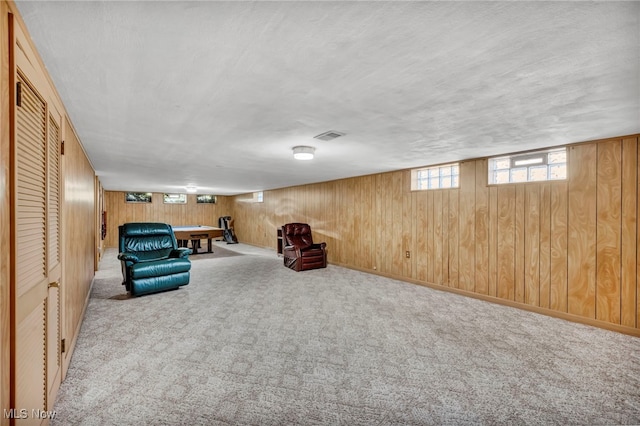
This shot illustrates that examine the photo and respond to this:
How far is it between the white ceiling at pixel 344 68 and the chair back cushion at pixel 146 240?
239cm

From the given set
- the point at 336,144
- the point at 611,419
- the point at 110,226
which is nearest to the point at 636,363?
the point at 611,419

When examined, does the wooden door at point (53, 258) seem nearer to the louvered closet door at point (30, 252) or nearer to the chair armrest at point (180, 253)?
the louvered closet door at point (30, 252)

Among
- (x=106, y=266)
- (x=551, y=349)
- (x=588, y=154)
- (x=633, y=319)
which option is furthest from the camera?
(x=106, y=266)

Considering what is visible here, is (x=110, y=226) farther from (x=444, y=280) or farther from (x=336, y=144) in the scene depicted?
(x=444, y=280)

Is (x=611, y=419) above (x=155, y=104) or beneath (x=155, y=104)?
beneath

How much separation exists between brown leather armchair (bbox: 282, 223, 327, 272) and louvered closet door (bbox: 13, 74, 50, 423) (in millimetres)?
4818

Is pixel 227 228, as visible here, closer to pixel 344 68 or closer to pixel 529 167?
pixel 529 167

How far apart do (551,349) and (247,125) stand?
385 cm

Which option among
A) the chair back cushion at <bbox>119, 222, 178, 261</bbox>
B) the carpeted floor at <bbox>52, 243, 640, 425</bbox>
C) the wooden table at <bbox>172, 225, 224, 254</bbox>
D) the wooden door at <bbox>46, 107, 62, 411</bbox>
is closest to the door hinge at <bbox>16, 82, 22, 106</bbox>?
the wooden door at <bbox>46, 107, 62, 411</bbox>

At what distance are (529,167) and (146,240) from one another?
6.74 meters

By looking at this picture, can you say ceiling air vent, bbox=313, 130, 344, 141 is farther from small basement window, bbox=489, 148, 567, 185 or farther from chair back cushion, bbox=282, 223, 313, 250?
chair back cushion, bbox=282, 223, 313, 250

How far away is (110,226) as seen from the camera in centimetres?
1069

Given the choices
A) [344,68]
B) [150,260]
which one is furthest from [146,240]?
[344,68]

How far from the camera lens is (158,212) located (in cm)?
1161
